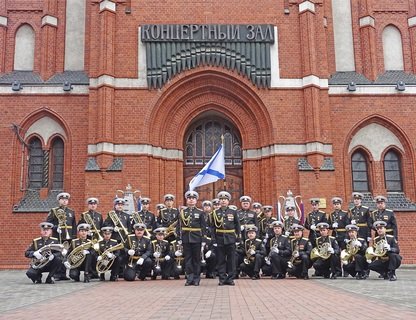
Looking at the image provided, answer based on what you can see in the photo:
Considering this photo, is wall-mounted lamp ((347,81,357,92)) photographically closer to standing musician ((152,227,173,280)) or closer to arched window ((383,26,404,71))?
arched window ((383,26,404,71))

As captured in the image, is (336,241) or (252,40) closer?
(336,241)

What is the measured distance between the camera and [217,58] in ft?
68.0

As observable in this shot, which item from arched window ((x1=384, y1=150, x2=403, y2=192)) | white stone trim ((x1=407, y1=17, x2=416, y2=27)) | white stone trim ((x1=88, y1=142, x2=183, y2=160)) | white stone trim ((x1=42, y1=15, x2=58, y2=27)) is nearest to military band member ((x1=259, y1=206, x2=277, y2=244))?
white stone trim ((x1=88, y1=142, x2=183, y2=160))

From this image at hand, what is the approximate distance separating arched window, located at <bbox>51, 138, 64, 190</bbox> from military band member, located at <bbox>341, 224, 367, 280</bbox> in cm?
1226

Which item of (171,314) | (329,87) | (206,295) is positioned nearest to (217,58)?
(329,87)

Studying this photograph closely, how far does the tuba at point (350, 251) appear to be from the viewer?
45.0ft

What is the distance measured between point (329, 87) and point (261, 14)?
4157 millimetres

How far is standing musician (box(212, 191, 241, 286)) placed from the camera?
1233cm

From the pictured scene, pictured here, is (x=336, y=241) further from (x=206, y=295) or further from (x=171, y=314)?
(x=171, y=314)

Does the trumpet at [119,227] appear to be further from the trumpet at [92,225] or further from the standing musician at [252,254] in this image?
the standing musician at [252,254]

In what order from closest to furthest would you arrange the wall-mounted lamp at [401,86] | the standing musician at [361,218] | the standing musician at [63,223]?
the standing musician at [63,223], the standing musician at [361,218], the wall-mounted lamp at [401,86]

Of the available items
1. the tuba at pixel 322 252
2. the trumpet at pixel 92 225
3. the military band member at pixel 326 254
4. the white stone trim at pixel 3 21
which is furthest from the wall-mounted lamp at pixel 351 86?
the white stone trim at pixel 3 21

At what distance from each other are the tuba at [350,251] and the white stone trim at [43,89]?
12511 millimetres

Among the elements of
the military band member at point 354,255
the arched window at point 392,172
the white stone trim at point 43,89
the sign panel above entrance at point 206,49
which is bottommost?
the military band member at point 354,255
